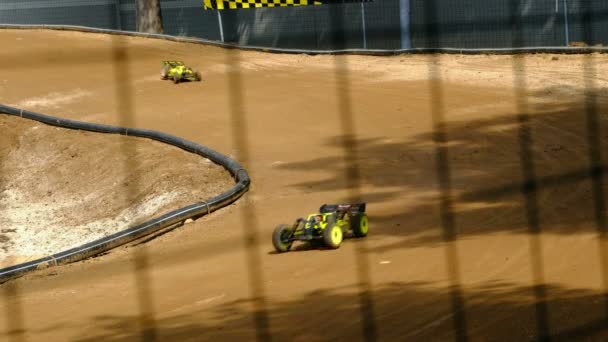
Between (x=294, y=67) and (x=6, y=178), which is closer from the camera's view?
(x=6, y=178)

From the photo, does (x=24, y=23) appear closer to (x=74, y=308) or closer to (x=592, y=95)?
(x=592, y=95)

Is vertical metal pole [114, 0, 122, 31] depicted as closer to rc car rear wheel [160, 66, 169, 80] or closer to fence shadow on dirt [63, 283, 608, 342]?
rc car rear wheel [160, 66, 169, 80]

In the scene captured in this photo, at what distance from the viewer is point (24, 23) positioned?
2364 cm

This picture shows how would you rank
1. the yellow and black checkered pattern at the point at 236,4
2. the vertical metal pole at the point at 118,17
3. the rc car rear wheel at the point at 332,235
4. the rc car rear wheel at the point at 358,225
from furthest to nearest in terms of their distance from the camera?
the vertical metal pole at the point at 118,17
the yellow and black checkered pattern at the point at 236,4
the rc car rear wheel at the point at 358,225
the rc car rear wheel at the point at 332,235

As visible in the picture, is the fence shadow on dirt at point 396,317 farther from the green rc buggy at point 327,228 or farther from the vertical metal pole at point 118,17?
the vertical metal pole at point 118,17

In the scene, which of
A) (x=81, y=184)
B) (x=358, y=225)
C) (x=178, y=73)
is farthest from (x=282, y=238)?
(x=178, y=73)

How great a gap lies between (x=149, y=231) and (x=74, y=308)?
192 cm

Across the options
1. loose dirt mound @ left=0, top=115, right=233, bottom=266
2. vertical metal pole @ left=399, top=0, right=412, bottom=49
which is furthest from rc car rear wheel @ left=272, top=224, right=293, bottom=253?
vertical metal pole @ left=399, top=0, right=412, bottom=49

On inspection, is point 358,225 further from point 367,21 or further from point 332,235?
point 367,21

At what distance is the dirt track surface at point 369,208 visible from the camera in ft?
17.3

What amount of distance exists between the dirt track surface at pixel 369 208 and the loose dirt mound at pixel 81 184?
0.64m

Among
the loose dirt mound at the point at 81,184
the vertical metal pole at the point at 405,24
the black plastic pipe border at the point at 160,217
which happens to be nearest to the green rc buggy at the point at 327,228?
the black plastic pipe border at the point at 160,217

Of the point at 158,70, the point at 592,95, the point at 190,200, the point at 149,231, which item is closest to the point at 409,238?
the point at 149,231

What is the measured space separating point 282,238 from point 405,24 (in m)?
12.2
